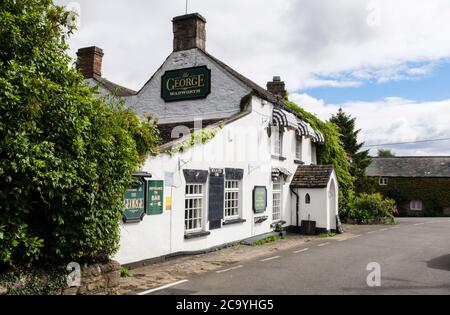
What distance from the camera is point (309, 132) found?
71.1 feet

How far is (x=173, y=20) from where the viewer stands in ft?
64.2

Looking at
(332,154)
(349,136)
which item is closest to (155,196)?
(332,154)

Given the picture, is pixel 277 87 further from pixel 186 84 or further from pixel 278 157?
pixel 186 84

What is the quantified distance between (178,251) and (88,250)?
16.0 ft

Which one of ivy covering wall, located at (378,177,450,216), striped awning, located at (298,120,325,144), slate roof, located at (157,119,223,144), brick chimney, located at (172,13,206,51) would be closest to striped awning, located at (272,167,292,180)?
striped awning, located at (298,120,325,144)

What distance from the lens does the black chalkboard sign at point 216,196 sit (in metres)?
13.9

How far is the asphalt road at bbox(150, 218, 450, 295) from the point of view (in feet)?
28.1

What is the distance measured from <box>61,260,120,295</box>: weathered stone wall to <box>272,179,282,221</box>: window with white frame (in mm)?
12036

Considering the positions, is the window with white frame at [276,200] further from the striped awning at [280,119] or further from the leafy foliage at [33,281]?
the leafy foliage at [33,281]

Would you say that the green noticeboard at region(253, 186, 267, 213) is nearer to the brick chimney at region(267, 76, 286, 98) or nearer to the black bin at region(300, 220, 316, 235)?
the black bin at region(300, 220, 316, 235)

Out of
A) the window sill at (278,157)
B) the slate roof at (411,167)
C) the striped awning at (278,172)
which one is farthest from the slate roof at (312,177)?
the slate roof at (411,167)

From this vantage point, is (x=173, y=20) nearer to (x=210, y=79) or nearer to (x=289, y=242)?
(x=210, y=79)

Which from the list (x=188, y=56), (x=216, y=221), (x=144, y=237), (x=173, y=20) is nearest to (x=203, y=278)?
(x=144, y=237)

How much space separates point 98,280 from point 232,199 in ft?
27.9
